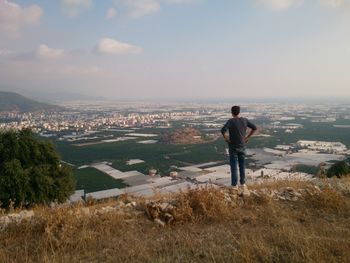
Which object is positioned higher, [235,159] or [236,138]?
[236,138]

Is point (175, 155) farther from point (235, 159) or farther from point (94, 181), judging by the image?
point (235, 159)

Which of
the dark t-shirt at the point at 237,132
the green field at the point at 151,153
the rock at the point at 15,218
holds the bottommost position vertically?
the green field at the point at 151,153

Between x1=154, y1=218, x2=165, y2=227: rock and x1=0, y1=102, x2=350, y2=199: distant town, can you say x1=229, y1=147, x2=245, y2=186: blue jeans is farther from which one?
x1=0, y1=102, x2=350, y2=199: distant town

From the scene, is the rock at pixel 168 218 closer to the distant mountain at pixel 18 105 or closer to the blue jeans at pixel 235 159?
the blue jeans at pixel 235 159

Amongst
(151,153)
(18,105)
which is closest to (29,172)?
(151,153)

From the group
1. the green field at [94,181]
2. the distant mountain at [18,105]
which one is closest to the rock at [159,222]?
the green field at [94,181]

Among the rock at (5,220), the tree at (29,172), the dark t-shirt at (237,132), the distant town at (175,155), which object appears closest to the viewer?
the rock at (5,220)
